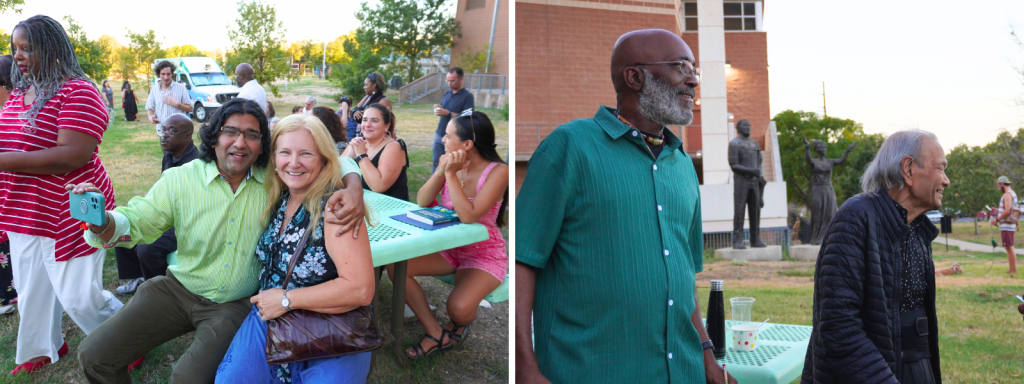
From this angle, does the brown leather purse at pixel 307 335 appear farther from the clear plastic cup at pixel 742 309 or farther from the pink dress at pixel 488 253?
the clear plastic cup at pixel 742 309

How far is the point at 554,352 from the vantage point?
62.3 inches

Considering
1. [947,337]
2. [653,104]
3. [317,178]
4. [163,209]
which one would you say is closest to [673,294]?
[653,104]

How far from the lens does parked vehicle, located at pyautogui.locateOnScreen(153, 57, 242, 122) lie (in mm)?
4734

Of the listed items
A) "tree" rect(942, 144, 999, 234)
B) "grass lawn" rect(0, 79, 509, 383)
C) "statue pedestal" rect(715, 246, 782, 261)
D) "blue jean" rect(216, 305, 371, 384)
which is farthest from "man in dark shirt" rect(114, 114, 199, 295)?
"tree" rect(942, 144, 999, 234)

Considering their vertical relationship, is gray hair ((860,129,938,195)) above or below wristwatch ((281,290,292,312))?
above

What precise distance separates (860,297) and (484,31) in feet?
10.9

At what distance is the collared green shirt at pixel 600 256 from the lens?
5.05 ft

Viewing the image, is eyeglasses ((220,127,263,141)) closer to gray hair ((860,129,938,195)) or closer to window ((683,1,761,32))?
gray hair ((860,129,938,195))

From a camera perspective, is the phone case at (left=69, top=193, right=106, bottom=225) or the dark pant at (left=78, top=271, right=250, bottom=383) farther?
the dark pant at (left=78, top=271, right=250, bottom=383)

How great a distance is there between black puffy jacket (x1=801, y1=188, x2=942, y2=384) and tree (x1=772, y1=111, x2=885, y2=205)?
28.7 metres

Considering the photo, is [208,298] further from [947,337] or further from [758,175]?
[758,175]

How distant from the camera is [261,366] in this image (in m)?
2.18

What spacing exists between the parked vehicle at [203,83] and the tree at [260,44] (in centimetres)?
16

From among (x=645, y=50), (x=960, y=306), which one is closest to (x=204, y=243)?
(x=645, y=50)
